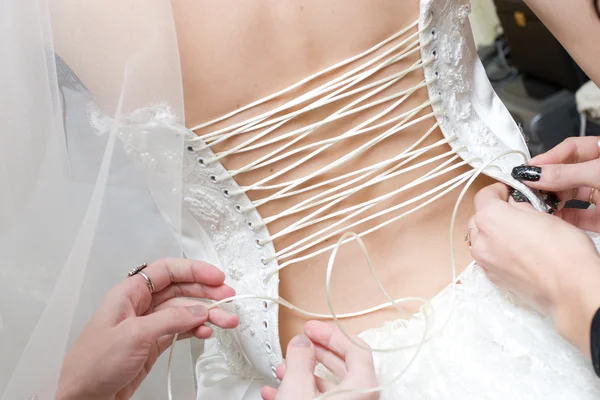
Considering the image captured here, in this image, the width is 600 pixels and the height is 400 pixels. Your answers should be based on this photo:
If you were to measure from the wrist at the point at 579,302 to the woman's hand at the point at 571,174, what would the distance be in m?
0.14

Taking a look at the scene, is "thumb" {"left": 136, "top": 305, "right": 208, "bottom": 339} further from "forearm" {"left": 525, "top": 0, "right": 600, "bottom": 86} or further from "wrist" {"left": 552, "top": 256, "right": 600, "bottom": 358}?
"forearm" {"left": 525, "top": 0, "right": 600, "bottom": 86}

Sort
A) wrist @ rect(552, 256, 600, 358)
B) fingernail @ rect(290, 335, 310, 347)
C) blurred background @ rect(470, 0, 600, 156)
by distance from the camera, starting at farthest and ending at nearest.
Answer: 1. blurred background @ rect(470, 0, 600, 156)
2. fingernail @ rect(290, 335, 310, 347)
3. wrist @ rect(552, 256, 600, 358)

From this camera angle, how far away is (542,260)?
25.6 inches

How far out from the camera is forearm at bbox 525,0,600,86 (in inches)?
28.3

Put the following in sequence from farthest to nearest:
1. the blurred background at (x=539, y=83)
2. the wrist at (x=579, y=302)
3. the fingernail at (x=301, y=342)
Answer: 1. the blurred background at (x=539, y=83)
2. the fingernail at (x=301, y=342)
3. the wrist at (x=579, y=302)

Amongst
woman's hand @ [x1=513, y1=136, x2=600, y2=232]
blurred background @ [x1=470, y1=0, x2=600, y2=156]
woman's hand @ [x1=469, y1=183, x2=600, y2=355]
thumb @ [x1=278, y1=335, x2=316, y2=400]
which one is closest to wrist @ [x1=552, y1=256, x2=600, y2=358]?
woman's hand @ [x1=469, y1=183, x2=600, y2=355]

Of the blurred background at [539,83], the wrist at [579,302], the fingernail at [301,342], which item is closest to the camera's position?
the wrist at [579,302]

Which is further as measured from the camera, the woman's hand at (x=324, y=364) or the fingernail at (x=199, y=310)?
the fingernail at (x=199, y=310)

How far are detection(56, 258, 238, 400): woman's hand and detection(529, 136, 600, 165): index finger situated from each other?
46 centimetres

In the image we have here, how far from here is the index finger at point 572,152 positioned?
78 centimetres

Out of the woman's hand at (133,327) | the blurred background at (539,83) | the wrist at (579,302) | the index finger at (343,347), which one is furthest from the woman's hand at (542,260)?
the blurred background at (539,83)

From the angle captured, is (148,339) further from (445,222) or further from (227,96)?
(445,222)

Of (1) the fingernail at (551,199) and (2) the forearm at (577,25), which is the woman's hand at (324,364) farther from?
(2) the forearm at (577,25)

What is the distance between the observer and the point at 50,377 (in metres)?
0.68
